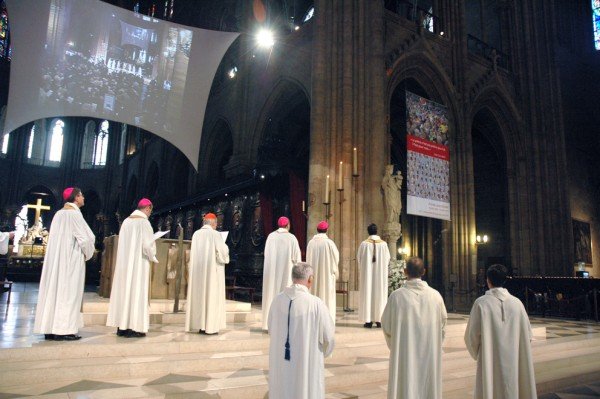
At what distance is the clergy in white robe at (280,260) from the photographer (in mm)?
6820

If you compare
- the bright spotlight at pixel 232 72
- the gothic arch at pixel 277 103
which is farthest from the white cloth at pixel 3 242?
the bright spotlight at pixel 232 72

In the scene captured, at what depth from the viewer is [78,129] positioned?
3509 cm

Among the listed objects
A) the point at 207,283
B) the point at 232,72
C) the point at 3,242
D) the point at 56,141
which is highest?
the point at 56,141

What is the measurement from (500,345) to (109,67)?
29.0 ft

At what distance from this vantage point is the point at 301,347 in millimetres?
3311

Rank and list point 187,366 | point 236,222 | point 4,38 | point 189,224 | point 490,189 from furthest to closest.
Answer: point 4,38, point 490,189, point 189,224, point 236,222, point 187,366

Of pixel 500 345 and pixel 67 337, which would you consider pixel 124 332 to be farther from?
pixel 500 345

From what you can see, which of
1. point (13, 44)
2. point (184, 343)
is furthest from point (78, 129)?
point (184, 343)

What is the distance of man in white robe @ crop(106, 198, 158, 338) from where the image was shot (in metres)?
5.46

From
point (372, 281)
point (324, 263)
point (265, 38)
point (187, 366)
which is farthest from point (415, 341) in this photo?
point (265, 38)

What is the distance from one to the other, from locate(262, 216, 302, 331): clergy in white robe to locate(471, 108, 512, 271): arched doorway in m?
14.3

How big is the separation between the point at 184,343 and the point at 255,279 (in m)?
9.18

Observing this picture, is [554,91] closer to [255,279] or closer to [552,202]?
[552,202]

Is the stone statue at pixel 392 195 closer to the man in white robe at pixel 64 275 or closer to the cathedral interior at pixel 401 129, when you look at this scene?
the cathedral interior at pixel 401 129
